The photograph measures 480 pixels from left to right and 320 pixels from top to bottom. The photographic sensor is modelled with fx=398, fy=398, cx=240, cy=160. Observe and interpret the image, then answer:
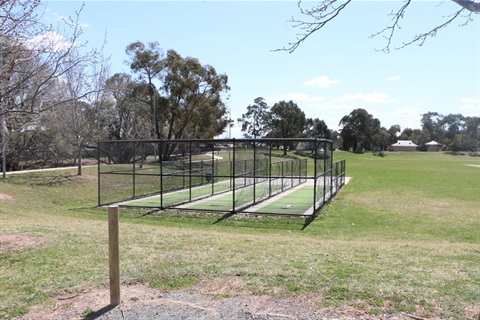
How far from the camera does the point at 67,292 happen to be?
4.68 m

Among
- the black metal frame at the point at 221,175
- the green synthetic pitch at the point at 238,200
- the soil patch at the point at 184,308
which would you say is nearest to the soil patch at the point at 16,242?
the soil patch at the point at 184,308

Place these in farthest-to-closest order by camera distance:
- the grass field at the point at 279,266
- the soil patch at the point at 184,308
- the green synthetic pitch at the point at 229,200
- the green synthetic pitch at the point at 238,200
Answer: the green synthetic pitch at the point at 229,200, the green synthetic pitch at the point at 238,200, the grass field at the point at 279,266, the soil patch at the point at 184,308

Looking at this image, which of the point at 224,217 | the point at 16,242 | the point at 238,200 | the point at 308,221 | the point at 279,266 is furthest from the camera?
the point at 238,200

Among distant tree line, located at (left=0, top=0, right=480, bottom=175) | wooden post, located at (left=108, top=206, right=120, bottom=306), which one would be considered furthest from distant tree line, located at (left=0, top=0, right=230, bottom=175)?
wooden post, located at (left=108, top=206, right=120, bottom=306)

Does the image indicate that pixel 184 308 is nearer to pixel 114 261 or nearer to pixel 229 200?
pixel 114 261

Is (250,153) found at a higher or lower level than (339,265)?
higher

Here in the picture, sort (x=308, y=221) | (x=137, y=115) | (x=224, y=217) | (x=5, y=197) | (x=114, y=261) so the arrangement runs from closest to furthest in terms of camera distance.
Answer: (x=114, y=261), (x=308, y=221), (x=224, y=217), (x=5, y=197), (x=137, y=115)

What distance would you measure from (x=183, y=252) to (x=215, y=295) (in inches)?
90.6

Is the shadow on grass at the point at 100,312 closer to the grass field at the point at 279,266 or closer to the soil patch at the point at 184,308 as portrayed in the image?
the soil patch at the point at 184,308

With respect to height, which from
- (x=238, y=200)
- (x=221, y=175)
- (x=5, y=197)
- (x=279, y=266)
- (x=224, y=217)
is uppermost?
(x=221, y=175)

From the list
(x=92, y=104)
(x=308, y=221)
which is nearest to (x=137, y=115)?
(x=92, y=104)

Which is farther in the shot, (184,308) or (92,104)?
(92,104)

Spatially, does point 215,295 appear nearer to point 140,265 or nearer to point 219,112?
point 140,265

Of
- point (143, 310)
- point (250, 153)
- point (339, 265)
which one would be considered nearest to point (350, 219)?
point (250, 153)
